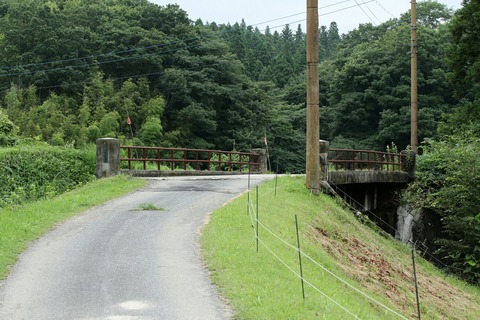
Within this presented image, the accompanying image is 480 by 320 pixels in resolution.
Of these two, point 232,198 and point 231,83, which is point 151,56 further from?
point 232,198

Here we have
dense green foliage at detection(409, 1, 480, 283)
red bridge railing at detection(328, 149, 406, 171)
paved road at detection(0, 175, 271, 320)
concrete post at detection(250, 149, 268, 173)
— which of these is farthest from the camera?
concrete post at detection(250, 149, 268, 173)

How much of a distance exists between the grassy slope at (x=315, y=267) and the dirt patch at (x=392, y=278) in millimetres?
28

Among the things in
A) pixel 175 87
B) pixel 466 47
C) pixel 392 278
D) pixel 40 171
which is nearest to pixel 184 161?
pixel 40 171

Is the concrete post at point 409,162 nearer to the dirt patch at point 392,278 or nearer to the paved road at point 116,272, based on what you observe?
the dirt patch at point 392,278

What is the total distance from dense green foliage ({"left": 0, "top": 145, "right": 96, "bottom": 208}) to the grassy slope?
6.76m

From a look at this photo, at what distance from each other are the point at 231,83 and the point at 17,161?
38.8 metres

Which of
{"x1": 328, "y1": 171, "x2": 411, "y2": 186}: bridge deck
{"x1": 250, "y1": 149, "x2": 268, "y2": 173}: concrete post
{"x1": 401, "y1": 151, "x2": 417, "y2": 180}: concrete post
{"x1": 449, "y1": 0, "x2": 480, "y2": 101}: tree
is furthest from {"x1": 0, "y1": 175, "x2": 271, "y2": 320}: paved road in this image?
{"x1": 449, "y1": 0, "x2": 480, "y2": 101}: tree

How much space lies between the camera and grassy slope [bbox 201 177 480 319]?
9.02 m

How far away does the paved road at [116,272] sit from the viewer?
855 cm

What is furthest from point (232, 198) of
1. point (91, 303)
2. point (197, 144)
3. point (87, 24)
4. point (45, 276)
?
point (87, 24)

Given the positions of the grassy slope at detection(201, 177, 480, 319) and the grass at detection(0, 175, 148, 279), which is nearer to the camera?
the grassy slope at detection(201, 177, 480, 319)

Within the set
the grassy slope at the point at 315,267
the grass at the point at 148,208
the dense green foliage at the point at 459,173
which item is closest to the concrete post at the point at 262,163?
the dense green foliage at the point at 459,173

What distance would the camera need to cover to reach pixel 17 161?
69.5 ft

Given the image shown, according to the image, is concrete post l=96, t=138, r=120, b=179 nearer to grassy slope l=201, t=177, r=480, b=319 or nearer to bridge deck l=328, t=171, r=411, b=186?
grassy slope l=201, t=177, r=480, b=319
